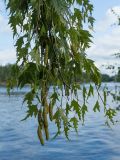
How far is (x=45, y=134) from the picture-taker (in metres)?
2.25

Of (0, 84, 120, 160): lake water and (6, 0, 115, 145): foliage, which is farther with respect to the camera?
(0, 84, 120, 160): lake water

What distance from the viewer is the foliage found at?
228cm

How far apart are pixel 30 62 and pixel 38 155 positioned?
18.5 metres

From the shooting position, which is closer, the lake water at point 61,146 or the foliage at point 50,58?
the foliage at point 50,58

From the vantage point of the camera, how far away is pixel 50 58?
7.74 feet

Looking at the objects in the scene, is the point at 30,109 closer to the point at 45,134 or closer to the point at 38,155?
the point at 45,134

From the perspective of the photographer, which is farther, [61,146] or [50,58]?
[61,146]

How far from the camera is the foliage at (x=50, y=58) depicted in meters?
2.28

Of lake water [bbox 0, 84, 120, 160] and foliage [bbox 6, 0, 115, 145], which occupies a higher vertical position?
foliage [bbox 6, 0, 115, 145]

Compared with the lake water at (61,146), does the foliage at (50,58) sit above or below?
above

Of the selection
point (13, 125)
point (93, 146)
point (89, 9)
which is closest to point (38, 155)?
point (93, 146)

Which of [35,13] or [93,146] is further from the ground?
[35,13]

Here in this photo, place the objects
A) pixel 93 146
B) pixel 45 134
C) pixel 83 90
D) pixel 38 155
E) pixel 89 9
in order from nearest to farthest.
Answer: pixel 45 134
pixel 83 90
pixel 89 9
pixel 38 155
pixel 93 146

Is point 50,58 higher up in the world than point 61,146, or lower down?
higher up
